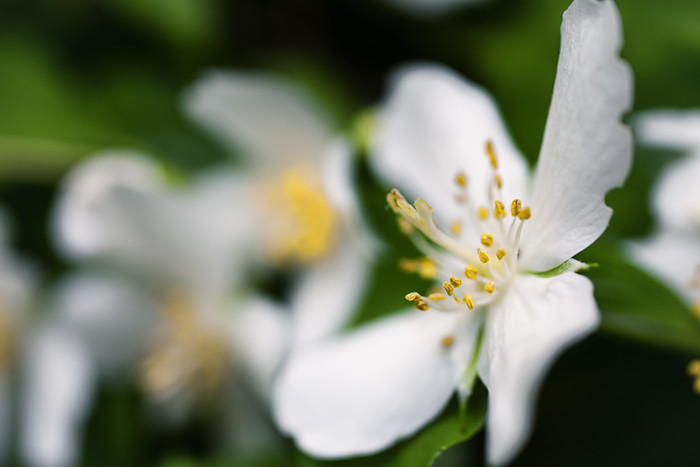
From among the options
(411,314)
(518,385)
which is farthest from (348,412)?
(518,385)

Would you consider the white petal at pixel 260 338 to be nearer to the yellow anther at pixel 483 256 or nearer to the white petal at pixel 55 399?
the white petal at pixel 55 399

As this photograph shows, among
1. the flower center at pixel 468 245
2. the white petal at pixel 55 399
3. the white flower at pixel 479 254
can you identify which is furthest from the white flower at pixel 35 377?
the flower center at pixel 468 245

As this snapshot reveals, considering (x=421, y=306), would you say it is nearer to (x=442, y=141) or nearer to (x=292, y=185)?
(x=442, y=141)

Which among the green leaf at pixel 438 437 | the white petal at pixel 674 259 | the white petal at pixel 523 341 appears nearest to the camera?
the white petal at pixel 523 341

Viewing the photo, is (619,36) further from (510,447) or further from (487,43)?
(487,43)

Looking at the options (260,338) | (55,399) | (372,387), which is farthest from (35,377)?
→ (372,387)

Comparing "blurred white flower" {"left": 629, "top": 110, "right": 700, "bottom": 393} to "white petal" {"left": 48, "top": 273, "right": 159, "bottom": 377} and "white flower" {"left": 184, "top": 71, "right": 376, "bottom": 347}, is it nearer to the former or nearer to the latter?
"white flower" {"left": 184, "top": 71, "right": 376, "bottom": 347}

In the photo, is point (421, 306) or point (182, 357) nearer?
point (421, 306)
